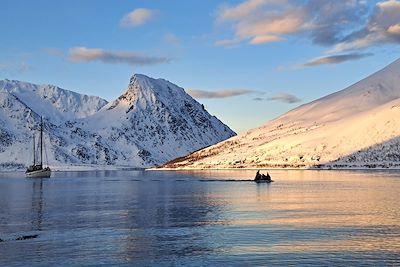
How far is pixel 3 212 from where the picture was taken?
68.4 meters

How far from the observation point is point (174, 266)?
35.1m

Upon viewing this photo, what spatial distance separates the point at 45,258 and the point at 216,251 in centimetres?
1176

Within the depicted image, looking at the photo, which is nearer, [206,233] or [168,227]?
[206,233]

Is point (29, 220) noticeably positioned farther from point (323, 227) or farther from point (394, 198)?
point (394, 198)

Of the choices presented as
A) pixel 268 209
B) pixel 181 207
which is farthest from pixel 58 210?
pixel 268 209

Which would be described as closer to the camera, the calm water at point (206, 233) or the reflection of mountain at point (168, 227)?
the calm water at point (206, 233)

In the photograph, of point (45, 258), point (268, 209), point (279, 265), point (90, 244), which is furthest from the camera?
point (268, 209)

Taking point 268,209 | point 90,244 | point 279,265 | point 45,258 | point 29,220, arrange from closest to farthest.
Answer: point 279,265 → point 45,258 → point 90,244 → point 29,220 → point 268,209

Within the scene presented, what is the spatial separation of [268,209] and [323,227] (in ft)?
57.0

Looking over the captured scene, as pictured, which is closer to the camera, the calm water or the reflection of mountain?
the calm water

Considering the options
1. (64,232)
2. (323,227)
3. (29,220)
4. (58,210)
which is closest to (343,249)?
(323,227)

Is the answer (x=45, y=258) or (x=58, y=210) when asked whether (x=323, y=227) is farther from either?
(x=58, y=210)

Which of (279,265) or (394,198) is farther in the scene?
(394,198)

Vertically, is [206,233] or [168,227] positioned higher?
[168,227]
